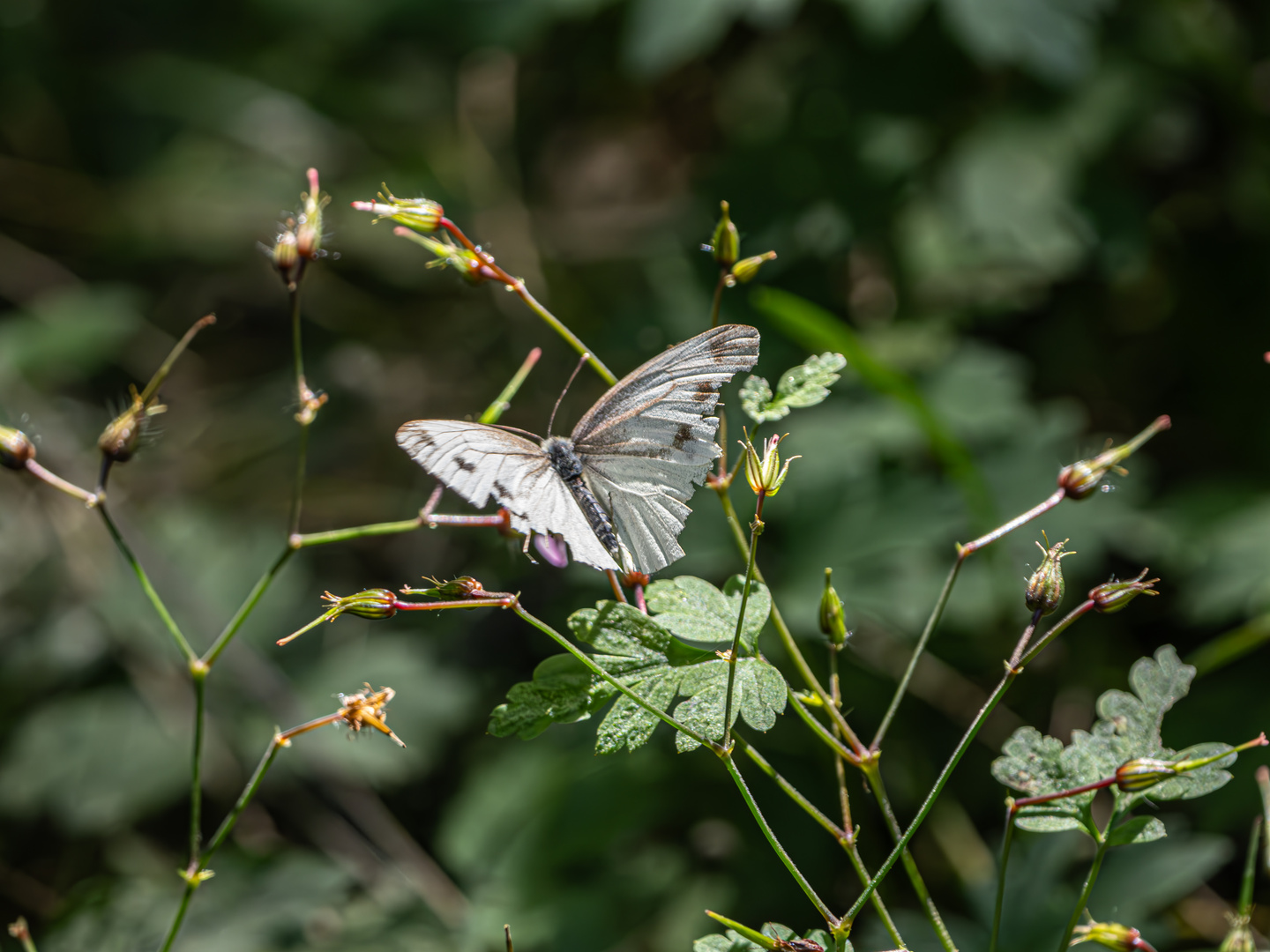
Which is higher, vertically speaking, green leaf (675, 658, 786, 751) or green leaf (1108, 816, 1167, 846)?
green leaf (675, 658, 786, 751)

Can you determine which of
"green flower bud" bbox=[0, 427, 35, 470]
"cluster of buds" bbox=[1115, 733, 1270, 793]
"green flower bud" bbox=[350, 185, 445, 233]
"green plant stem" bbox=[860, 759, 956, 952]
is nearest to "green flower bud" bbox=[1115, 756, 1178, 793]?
"cluster of buds" bbox=[1115, 733, 1270, 793]

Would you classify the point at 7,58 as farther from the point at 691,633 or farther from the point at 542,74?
the point at 691,633

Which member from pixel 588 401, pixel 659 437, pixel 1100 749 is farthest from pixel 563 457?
pixel 588 401

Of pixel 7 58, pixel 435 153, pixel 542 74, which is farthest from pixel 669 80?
pixel 7 58

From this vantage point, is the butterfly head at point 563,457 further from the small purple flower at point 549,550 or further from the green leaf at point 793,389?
the green leaf at point 793,389

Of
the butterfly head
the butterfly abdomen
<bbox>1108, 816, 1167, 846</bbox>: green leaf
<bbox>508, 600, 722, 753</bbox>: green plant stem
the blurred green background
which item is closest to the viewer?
<bbox>508, 600, 722, 753</bbox>: green plant stem

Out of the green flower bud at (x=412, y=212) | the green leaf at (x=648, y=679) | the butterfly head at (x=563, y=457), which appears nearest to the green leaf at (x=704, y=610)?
the green leaf at (x=648, y=679)

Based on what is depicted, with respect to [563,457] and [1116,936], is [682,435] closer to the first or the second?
[563,457]

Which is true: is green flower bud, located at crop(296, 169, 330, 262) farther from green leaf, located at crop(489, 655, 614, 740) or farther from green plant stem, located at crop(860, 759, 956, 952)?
green plant stem, located at crop(860, 759, 956, 952)
